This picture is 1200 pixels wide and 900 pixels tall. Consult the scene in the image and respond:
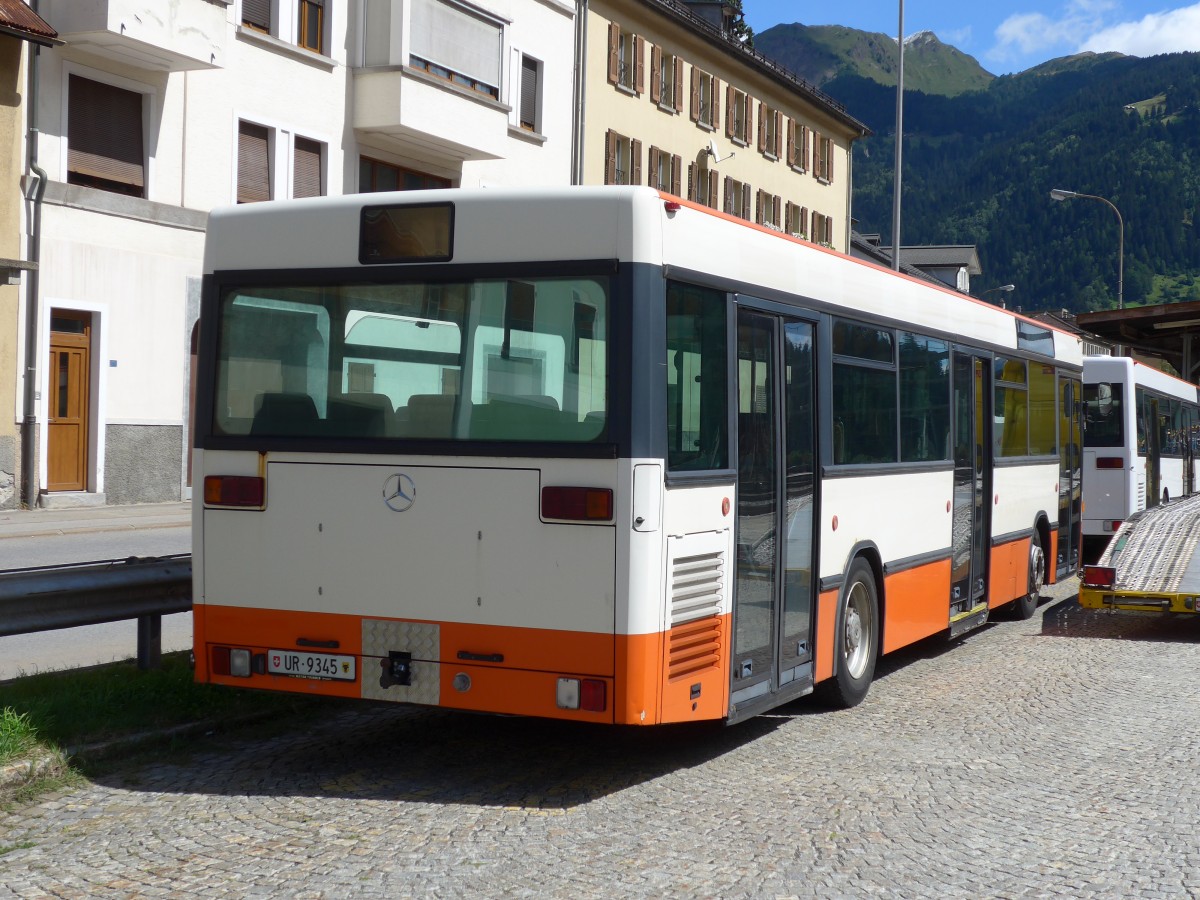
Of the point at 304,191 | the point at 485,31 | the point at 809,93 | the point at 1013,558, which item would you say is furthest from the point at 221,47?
the point at 809,93

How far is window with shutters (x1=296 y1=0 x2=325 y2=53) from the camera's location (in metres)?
28.5

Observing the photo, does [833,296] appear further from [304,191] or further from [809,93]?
[809,93]

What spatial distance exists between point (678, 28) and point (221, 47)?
76.2 feet

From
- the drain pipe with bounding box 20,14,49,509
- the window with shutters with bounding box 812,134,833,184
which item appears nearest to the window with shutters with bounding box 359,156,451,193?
the drain pipe with bounding box 20,14,49,509

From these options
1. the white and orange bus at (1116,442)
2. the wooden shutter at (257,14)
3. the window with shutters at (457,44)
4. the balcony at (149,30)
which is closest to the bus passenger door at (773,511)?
the white and orange bus at (1116,442)

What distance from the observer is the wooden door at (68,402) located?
23.8m

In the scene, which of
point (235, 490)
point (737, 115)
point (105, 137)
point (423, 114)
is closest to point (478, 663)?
point (235, 490)

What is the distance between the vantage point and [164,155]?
25375mm

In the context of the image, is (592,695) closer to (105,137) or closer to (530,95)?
(105,137)

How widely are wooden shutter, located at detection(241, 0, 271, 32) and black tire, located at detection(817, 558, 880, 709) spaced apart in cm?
2107

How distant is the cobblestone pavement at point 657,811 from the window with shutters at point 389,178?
22.8 metres

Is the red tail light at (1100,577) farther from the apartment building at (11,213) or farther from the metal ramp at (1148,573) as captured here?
the apartment building at (11,213)

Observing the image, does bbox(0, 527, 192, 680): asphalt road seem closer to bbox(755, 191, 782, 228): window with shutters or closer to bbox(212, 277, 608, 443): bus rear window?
bbox(212, 277, 608, 443): bus rear window

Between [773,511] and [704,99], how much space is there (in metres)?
42.5
